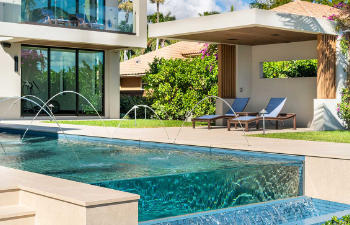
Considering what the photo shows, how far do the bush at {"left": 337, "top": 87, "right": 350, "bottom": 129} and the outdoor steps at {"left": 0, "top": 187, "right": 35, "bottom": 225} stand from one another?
1198 centimetres

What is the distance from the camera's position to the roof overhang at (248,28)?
1404cm

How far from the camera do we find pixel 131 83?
3578 cm

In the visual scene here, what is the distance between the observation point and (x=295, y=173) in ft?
28.5

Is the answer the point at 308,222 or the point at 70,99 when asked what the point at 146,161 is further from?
the point at 70,99

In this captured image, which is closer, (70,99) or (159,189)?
(159,189)

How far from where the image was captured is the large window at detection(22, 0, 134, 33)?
69.1 ft

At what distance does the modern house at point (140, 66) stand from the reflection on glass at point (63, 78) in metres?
8.88

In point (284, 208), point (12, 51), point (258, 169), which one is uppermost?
point (12, 51)

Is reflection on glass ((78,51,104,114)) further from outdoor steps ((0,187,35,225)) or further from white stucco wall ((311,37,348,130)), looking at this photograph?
outdoor steps ((0,187,35,225))

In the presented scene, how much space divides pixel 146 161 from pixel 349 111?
8.25 metres

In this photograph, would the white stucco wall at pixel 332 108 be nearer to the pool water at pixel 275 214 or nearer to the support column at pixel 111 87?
the pool water at pixel 275 214

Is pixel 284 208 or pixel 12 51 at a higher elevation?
pixel 12 51

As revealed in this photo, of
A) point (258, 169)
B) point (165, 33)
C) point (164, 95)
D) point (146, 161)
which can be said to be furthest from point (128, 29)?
point (258, 169)

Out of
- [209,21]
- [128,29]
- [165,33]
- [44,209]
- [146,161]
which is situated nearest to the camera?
[44,209]
